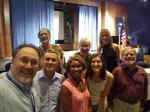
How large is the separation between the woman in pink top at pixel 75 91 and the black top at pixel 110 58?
91 cm

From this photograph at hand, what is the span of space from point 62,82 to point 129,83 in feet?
2.50

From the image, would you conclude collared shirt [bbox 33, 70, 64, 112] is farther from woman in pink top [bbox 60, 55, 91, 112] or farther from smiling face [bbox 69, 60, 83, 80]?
smiling face [bbox 69, 60, 83, 80]

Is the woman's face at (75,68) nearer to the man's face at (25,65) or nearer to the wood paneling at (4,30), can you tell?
the man's face at (25,65)

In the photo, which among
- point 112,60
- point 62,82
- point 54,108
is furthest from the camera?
point 112,60

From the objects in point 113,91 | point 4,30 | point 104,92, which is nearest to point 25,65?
point 104,92

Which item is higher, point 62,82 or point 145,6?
point 145,6

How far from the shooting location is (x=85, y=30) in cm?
665

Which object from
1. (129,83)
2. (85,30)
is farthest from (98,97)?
(85,30)

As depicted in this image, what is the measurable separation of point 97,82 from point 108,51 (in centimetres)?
74

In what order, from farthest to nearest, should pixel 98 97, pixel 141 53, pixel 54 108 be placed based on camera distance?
1. pixel 141 53
2. pixel 98 97
3. pixel 54 108

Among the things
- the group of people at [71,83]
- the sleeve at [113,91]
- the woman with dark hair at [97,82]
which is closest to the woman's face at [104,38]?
the group of people at [71,83]

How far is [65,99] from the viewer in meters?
1.89

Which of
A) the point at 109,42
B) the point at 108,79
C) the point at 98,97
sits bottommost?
the point at 98,97

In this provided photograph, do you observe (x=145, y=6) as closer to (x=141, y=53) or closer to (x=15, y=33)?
(x=141, y=53)
